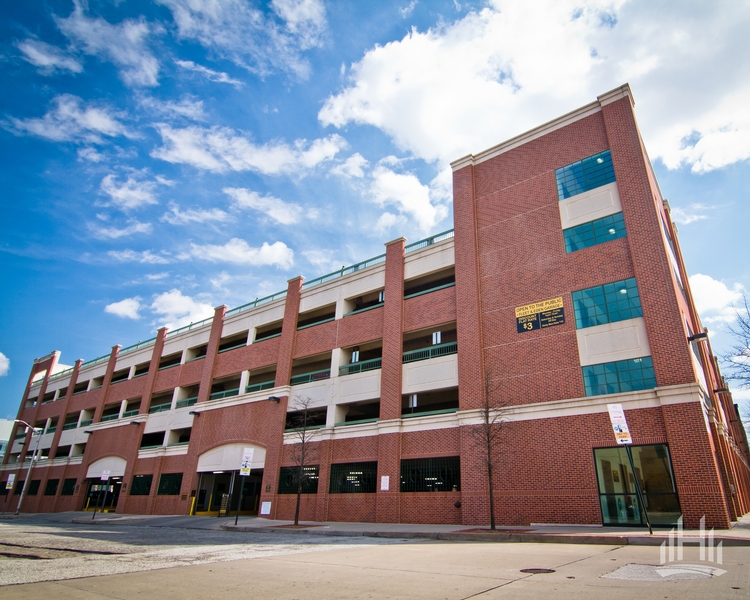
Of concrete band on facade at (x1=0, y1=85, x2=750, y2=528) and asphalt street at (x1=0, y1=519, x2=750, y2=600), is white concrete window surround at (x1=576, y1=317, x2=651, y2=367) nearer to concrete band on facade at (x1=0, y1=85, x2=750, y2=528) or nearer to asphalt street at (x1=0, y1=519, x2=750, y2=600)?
concrete band on facade at (x1=0, y1=85, x2=750, y2=528)

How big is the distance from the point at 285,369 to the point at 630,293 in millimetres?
22412

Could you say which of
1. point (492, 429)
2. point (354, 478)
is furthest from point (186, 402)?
point (492, 429)

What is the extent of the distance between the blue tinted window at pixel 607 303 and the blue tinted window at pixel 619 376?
6.56 ft

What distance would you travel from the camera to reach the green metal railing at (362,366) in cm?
2956

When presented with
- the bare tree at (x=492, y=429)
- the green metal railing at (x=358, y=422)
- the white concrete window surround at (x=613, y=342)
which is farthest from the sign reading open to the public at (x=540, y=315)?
the green metal railing at (x=358, y=422)

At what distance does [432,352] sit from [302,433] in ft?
32.0

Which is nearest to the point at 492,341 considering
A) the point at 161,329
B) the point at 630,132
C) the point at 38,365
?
the point at 630,132

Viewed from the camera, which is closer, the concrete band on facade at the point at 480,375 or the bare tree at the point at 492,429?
the concrete band on facade at the point at 480,375

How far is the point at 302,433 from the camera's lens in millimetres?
29750

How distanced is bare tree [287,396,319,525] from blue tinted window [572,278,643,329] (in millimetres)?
16327

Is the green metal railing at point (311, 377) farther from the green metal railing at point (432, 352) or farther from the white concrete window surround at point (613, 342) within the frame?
the white concrete window surround at point (613, 342)

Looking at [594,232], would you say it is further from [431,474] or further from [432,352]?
[431,474]

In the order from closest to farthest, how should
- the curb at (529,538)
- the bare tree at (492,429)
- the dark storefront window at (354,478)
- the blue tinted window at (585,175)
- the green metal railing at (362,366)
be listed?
1. the curb at (529,538)
2. the bare tree at (492,429)
3. the blue tinted window at (585,175)
4. the dark storefront window at (354,478)
5. the green metal railing at (362,366)

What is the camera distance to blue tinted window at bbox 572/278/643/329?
21.1m
